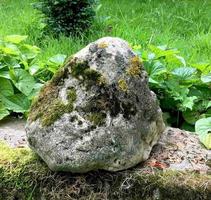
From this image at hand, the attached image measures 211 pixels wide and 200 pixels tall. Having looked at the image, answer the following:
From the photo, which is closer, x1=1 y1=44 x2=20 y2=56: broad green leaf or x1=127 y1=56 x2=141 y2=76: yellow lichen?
x1=127 y1=56 x2=141 y2=76: yellow lichen

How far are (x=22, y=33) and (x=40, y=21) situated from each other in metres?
0.35

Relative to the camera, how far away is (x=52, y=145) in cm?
301

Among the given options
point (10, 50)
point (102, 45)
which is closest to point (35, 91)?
point (10, 50)

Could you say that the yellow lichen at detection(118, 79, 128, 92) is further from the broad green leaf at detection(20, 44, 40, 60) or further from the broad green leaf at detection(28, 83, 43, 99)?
the broad green leaf at detection(20, 44, 40, 60)

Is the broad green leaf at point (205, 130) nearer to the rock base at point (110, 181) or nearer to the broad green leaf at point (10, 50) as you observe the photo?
the rock base at point (110, 181)

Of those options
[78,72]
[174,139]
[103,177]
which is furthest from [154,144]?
[78,72]

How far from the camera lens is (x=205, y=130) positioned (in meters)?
3.52

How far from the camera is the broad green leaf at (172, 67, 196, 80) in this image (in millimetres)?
4051

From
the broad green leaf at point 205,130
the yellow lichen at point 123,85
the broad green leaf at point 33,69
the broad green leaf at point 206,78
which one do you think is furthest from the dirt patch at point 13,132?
the broad green leaf at point 206,78

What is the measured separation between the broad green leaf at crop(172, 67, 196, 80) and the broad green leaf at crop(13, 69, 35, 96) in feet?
3.55

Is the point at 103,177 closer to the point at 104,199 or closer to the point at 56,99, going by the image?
the point at 104,199

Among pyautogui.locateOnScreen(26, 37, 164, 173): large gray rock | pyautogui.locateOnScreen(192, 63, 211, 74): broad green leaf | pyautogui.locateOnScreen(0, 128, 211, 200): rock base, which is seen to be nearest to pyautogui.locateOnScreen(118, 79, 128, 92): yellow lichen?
pyautogui.locateOnScreen(26, 37, 164, 173): large gray rock

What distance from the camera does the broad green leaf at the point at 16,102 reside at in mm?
3967

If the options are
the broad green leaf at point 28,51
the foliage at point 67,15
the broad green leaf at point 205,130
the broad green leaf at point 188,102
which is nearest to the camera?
the broad green leaf at point 205,130
